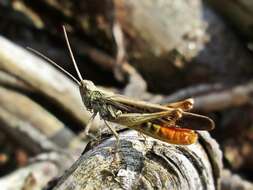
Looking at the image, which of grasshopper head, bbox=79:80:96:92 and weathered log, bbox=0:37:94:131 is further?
weathered log, bbox=0:37:94:131

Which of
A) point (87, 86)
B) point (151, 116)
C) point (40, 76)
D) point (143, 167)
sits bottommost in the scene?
point (143, 167)

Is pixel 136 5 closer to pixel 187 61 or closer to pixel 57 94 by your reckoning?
pixel 187 61

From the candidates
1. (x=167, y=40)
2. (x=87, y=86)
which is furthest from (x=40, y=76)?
(x=167, y=40)

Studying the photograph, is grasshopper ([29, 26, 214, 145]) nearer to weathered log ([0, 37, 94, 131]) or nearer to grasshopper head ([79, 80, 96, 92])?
grasshopper head ([79, 80, 96, 92])

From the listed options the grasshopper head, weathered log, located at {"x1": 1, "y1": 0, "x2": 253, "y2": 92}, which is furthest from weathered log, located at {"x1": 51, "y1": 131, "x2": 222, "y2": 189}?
weathered log, located at {"x1": 1, "y1": 0, "x2": 253, "y2": 92}

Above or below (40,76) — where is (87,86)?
below

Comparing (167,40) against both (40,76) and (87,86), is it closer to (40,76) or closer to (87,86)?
(40,76)

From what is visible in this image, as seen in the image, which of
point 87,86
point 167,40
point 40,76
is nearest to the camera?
point 87,86

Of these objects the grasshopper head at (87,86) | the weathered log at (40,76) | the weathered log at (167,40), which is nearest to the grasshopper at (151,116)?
the grasshopper head at (87,86)
